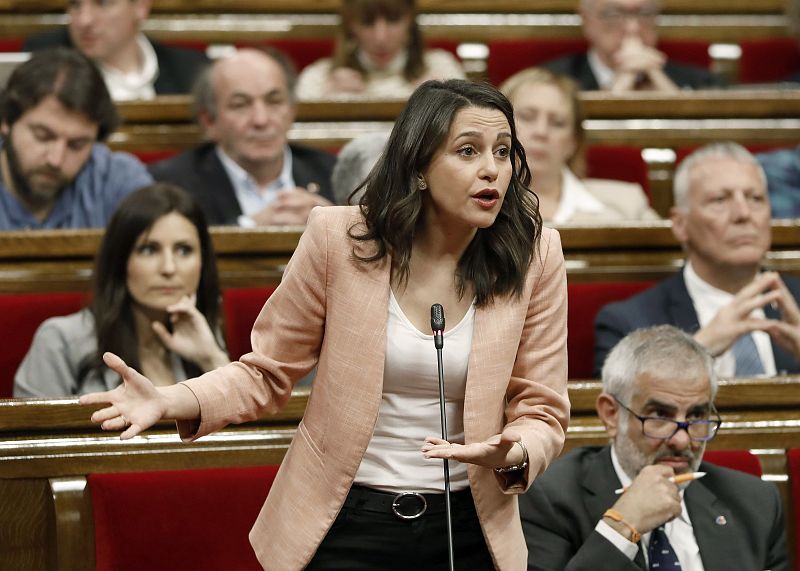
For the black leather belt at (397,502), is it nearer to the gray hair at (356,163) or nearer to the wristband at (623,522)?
the wristband at (623,522)

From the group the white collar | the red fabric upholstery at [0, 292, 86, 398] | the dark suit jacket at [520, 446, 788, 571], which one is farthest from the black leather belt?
the white collar

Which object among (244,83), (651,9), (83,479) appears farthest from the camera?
(651,9)

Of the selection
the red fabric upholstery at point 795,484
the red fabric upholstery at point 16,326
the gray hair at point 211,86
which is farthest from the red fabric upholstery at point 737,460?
the gray hair at point 211,86

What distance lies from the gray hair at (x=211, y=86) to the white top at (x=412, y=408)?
33.4 inches

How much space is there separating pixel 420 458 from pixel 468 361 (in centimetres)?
5

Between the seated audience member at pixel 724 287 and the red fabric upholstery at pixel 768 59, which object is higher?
the red fabric upholstery at pixel 768 59

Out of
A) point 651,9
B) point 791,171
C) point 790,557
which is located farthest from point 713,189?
point 651,9

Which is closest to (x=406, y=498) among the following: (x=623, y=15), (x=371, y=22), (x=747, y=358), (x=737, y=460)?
(x=737, y=460)

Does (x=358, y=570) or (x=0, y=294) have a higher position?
(x=0, y=294)

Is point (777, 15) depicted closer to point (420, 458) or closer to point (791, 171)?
point (791, 171)

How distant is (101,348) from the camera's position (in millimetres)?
1073

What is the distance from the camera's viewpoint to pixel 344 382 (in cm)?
66

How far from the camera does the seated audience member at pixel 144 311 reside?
1.07 m

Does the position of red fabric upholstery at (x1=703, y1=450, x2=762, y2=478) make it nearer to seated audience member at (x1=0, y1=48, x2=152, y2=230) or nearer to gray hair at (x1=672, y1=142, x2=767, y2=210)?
gray hair at (x1=672, y1=142, x2=767, y2=210)
